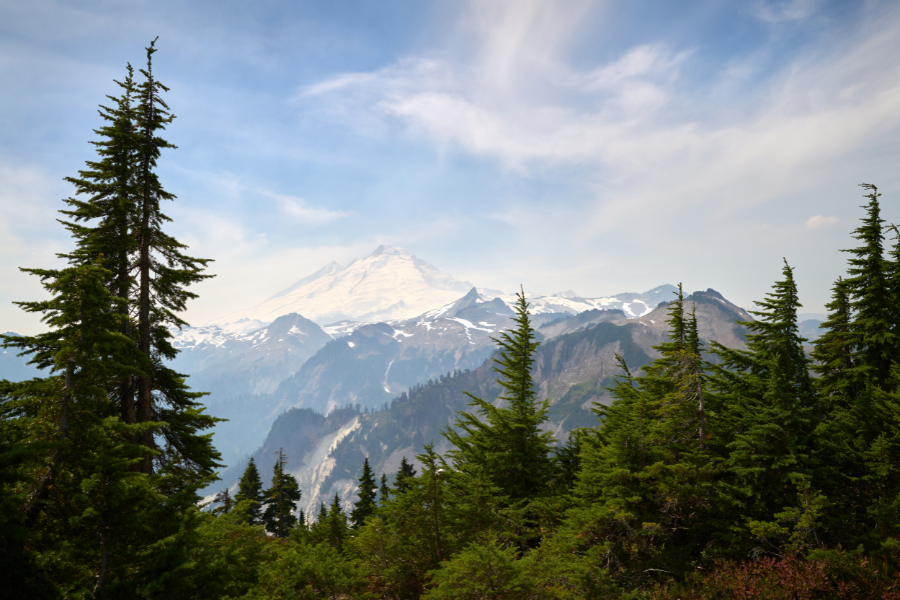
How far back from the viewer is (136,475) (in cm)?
995

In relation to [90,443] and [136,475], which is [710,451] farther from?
[90,443]

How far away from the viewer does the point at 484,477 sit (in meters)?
18.7

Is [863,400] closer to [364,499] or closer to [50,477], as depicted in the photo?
[50,477]

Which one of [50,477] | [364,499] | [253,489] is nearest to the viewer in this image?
[50,477]

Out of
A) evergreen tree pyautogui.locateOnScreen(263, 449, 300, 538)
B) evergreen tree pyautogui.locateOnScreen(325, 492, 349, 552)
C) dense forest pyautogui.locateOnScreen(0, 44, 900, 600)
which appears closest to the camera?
dense forest pyautogui.locateOnScreen(0, 44, 900, 600)

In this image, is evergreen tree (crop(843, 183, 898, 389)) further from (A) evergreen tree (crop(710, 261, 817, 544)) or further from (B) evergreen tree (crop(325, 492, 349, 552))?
(B) evergreen tree (crop(325, 492, 349, 552))

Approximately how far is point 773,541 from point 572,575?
999 centimetres

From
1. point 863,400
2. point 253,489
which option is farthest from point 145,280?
point 253,489

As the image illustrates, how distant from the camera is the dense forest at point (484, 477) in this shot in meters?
9.52

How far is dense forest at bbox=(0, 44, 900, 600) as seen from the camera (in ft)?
31.2

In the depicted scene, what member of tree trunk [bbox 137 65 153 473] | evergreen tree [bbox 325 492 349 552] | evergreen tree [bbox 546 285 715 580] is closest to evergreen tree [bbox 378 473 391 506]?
evergreen tree [bbox 325 492 349 552]

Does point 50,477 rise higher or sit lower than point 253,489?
higher

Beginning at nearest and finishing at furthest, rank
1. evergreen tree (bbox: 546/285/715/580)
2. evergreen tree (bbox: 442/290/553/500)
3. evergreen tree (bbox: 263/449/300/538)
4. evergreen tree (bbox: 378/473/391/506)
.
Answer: evergreen tree (bbox: 546/285/715/580) < evergreen tree (bbox: 378/473/391/506) < evergreen tree (bbox: 442/290/553/500) < evergreen tree (bbox: 263/449/300/538)

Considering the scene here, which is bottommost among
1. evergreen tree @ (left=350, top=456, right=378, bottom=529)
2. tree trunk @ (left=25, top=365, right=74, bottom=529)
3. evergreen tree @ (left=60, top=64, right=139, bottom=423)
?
evergreen tree @ (left=350, top=456, right=378, bottom=529)
